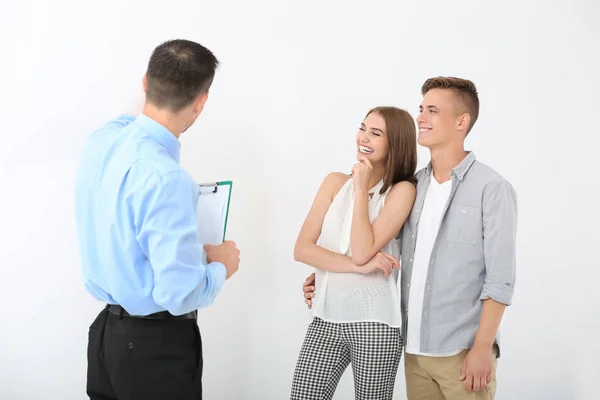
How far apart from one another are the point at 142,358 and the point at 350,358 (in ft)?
2.52

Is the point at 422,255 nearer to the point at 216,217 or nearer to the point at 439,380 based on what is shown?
the point at 439,380

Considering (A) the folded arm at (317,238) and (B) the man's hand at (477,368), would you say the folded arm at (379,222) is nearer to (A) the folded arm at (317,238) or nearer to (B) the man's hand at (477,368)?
(A) the folded arm at (317,238)

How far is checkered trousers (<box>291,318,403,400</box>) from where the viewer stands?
7.26 feet

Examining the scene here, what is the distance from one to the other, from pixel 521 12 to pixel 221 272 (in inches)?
93.3

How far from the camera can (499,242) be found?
2066 millimetres

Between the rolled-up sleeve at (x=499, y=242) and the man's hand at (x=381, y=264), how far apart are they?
0.97 ft

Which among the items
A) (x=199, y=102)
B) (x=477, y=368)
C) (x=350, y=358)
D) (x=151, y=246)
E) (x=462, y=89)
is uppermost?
(x=462, y=89)

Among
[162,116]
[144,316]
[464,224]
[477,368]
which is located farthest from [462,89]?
[144,316]

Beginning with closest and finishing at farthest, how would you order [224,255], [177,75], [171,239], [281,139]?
[171,239], [177,75], [224,255], [281,139]

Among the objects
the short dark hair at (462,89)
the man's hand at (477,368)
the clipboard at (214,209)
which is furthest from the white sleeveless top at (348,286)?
the clipboard at (214,209)

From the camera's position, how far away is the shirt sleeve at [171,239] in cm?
170

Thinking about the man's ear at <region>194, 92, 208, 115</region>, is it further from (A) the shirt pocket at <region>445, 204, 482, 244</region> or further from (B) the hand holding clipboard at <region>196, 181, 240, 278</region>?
(A) the shirt pocket at <region>445, 204, 482, 244</region>

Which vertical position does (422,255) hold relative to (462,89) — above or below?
below

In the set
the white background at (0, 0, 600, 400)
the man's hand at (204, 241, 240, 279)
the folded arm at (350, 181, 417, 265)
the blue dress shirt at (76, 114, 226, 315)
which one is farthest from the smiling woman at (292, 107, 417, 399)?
the white background at (0, 0, 600, 400)
